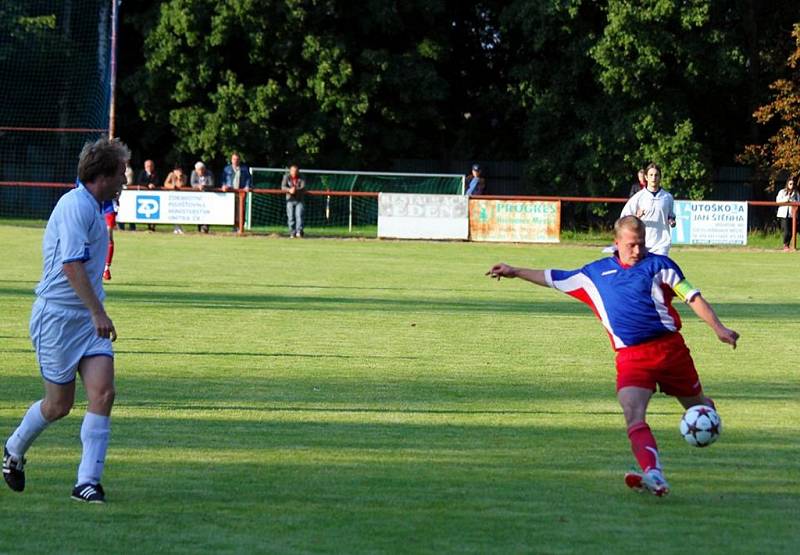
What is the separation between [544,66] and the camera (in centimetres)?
4281

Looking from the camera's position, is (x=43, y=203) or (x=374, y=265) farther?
(x=43, y=203)

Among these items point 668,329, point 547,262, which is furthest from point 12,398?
point 547,262

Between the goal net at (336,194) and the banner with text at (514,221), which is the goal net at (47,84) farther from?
the banner with text at (514,221)

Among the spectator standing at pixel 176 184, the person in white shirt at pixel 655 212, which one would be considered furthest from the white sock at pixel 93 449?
the spectator standing at pixel 176 184

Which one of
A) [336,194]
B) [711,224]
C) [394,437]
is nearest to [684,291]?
[394,437]

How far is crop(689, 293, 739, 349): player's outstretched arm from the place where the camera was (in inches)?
258

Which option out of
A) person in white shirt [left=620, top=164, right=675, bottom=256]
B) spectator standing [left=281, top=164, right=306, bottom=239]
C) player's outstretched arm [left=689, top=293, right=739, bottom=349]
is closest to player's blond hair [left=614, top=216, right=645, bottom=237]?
player's outstretched arm [left=689, top=293, right=739, bottom=349]

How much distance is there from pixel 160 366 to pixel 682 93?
3355cm

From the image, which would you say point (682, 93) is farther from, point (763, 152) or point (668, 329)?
point (668, 329)

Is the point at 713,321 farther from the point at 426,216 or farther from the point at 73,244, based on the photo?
the point at 426,216

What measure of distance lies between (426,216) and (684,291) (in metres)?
26.9

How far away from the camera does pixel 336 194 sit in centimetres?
3528

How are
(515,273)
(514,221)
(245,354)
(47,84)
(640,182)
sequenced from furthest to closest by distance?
1. (47,84)
2. (514,221)
3. (640,182)
4. (245,354)
5. (515,273)

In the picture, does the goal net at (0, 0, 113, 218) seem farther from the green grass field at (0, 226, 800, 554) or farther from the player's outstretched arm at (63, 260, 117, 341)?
the player's outstretched arm at (63, 260, 117, 341)
